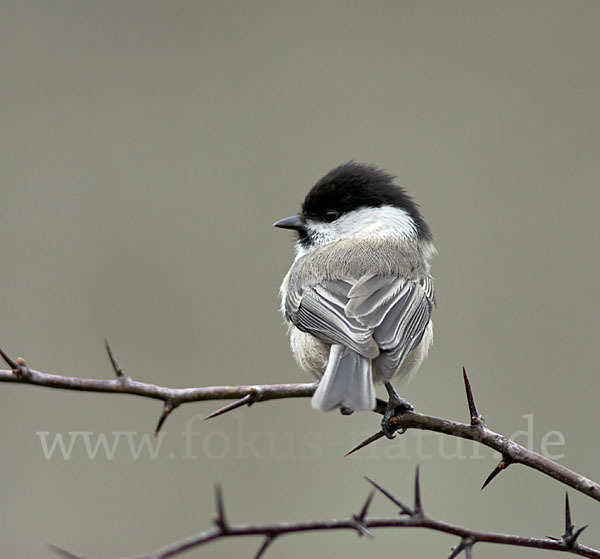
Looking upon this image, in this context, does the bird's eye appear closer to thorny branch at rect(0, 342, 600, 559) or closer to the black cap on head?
the black cap on head

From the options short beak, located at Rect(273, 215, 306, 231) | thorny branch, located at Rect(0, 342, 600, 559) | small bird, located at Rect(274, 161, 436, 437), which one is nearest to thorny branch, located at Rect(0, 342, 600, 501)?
thorny branch, located at Rect(0, 342, 600, 559)

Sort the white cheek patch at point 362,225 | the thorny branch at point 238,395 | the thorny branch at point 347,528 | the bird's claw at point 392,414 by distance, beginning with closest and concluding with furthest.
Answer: the thorny branch at point 347,528
the thorny branch at point 238,395
the bird's claw at point 392,414
the white cheek patch at point 362,225

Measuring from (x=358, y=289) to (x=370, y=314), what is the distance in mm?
178

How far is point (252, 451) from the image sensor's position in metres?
3.27

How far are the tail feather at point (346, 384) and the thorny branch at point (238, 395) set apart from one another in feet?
0.49

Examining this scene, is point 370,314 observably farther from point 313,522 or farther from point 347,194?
point 313,522

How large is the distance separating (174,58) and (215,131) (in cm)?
47

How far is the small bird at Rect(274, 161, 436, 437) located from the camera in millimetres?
2020

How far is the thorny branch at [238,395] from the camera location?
1.21 m

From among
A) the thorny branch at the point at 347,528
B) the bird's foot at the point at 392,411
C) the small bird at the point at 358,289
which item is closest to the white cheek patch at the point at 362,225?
the small bird at the point at 358,289

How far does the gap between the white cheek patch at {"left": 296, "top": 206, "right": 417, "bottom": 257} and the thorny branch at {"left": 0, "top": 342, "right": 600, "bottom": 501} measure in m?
1.35

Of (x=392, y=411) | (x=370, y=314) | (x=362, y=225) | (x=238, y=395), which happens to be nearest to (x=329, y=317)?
(x=370, y=314)

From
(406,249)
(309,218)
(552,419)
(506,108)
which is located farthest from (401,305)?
(506,108)

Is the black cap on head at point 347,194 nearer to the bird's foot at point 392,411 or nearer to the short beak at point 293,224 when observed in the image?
the short beak at point 293,224
